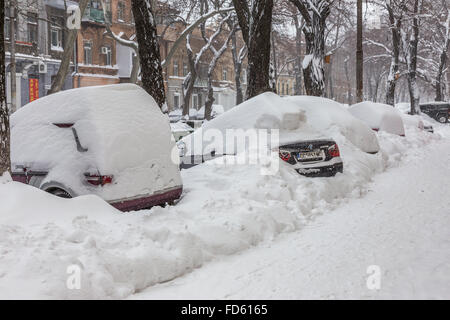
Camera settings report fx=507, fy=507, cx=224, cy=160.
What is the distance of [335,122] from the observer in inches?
440

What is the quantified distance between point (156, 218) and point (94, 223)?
0.87 metres

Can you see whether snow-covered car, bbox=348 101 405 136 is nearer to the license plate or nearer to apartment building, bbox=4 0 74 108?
the license plate

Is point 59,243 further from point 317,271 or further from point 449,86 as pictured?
point 449,86

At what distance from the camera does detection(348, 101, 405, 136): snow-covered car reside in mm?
16047

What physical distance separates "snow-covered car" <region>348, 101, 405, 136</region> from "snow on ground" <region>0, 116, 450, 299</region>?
874 centimetres

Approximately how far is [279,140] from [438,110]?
35.6m

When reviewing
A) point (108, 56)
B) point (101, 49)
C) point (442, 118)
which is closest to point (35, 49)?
point (101, 49)

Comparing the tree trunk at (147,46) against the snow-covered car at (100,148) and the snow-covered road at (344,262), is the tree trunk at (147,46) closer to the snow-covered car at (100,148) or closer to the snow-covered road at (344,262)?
the snow-covered car at (100,148)

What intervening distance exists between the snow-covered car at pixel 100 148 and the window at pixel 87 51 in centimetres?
3514

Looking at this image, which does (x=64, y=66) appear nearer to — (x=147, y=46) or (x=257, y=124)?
(x=147, y=46)

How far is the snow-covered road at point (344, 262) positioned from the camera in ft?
13.8

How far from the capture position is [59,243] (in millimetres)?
4496
